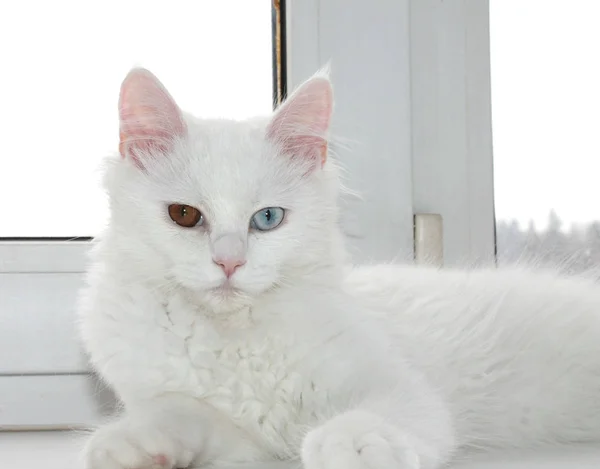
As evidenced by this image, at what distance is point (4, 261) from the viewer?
1902 millimetres

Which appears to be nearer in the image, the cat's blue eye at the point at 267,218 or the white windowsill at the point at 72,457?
the white windowsill at the point at 72,457

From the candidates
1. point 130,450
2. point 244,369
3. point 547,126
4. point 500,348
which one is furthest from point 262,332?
point 547,126

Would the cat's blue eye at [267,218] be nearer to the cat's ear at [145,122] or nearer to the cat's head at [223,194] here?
the cat's head at [223,194]

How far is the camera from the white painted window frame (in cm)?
191

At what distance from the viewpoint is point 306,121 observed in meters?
1.41

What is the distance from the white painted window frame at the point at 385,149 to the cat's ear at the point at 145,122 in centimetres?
63

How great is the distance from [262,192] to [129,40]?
2.93ft

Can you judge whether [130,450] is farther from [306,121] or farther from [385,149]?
[385,149]

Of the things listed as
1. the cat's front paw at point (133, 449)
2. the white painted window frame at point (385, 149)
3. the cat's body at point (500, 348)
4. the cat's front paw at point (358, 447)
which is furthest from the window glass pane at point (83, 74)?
the cat's front paw at point (358, 447)

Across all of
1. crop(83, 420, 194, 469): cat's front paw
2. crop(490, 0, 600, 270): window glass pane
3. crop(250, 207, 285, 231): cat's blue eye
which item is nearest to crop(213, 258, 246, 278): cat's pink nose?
crop(250, 207, 285, 231): cat's blue eye

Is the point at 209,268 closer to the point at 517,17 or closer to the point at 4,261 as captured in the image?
the point at 4,261

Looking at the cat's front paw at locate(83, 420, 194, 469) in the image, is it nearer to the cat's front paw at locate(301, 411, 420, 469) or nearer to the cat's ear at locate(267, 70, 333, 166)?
the cat's front paw at locate(301, 411, 420, 469)

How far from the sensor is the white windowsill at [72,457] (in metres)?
1.18

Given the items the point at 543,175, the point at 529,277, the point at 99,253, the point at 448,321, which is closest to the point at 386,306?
the point at 448,321
